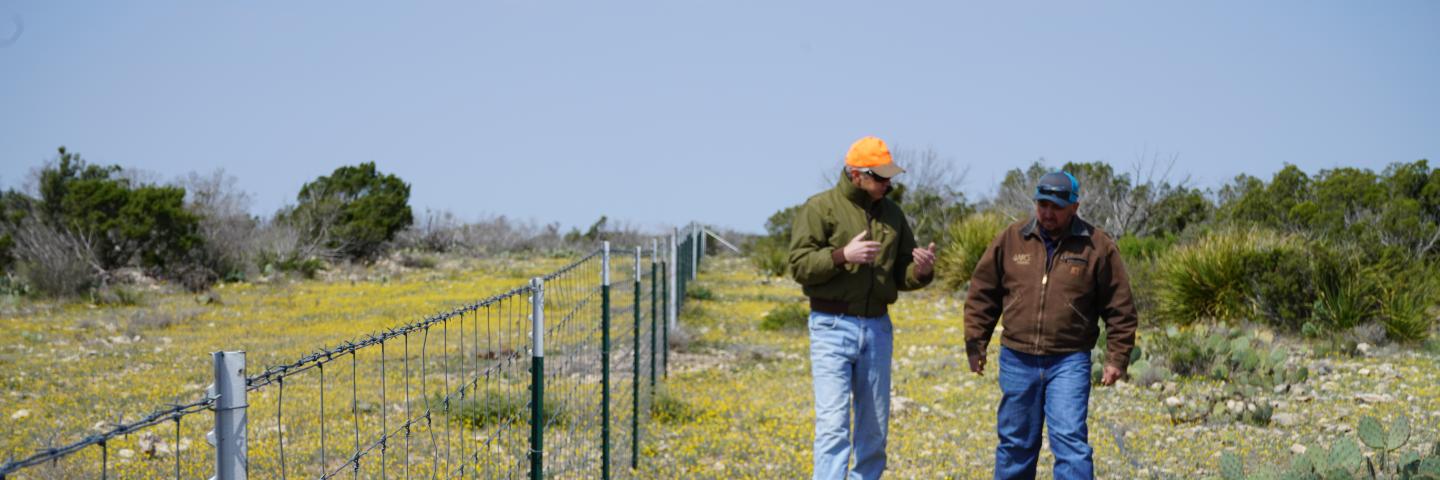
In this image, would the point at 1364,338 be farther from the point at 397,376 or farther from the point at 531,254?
the point at 531,254

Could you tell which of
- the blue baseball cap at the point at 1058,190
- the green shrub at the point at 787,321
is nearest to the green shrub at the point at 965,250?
the green shrub at the point at 787,321

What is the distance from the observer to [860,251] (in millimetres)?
5383

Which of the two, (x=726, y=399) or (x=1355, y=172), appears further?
(x=1355, y=172)

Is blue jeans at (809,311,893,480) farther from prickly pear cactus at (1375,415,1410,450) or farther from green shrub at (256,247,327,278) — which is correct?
green shrub at (256,247,327,278)

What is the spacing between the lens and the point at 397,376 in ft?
Answer: 39.7

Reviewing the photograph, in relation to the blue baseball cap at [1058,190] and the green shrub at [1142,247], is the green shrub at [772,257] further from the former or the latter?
the blue baseball cap at [1058,190]

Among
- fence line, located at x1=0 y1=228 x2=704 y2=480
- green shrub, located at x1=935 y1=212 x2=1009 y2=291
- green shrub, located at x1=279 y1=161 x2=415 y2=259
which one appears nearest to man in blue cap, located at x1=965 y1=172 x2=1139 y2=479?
fence line, located at x1=0 y1=228 x2=704 y2=480

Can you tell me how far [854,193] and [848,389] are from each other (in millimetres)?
928

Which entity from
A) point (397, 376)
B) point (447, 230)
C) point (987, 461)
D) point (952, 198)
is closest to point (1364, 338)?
point (987, 461)

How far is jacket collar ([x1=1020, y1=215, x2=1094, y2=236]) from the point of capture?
5508 mm

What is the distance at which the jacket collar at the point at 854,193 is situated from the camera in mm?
5742

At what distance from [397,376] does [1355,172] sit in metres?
22.8

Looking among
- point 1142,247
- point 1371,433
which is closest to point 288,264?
point 1142,247

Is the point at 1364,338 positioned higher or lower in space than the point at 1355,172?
lower
